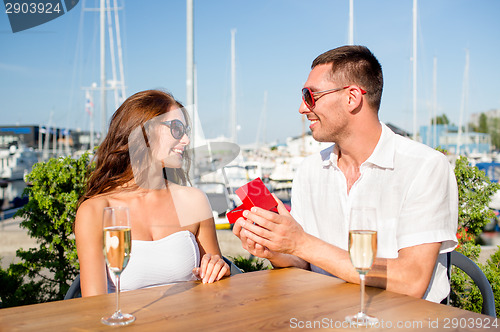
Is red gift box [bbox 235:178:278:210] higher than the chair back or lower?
higher

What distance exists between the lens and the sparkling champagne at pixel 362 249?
4.00ft

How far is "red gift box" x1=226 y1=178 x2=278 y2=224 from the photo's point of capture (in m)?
1.58

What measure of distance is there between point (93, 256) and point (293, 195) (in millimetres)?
1152

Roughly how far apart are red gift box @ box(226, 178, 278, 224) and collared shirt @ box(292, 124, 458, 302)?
13.6 inches

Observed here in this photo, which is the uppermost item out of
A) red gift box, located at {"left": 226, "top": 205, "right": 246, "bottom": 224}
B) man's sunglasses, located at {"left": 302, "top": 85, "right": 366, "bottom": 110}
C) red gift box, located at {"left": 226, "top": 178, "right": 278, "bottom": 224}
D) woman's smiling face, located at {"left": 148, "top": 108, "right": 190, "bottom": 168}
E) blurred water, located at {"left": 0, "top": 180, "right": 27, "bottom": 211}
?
man's sunglasses, located at {"left": 302, "top": 85, "right": 366, "bottom": 110}

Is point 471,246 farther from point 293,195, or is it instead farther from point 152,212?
point 152,212

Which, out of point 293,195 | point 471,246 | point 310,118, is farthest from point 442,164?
point 471,246

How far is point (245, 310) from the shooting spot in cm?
133

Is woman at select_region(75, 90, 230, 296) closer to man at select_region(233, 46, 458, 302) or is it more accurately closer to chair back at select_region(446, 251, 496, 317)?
man at select_region(233, 46, 458, 302)

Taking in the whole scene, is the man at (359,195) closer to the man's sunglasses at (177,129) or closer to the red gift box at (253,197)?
the red gift box at (253,197)

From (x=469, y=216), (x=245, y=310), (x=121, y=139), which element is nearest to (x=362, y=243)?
(x=245, y=310)

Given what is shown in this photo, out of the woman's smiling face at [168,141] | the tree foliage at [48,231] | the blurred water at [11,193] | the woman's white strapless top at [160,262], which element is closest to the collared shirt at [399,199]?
the woman's white strapless top at [160,262]

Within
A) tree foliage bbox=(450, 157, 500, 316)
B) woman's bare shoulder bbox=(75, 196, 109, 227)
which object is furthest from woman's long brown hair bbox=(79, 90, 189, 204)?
tree foliage bbox=(450, 157, 500, 316)

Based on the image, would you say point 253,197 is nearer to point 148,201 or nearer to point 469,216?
point 148,201
